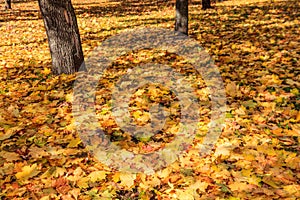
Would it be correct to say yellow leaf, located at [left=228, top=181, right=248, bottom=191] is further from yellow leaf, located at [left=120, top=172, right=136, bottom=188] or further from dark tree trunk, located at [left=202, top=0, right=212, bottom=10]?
dark tree trunk, located at [left=202, top=0, right=212, bottom=10]

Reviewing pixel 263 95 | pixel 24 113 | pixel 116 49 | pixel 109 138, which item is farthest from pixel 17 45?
pixel 263 95

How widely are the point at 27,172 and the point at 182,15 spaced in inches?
213

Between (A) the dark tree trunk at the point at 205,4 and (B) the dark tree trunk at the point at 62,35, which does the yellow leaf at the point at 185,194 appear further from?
(A) the dark tree trunk at the point at 205,4

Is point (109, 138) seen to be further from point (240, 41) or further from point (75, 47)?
point (240, 41)

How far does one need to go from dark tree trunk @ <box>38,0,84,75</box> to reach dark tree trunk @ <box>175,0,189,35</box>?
112 inches

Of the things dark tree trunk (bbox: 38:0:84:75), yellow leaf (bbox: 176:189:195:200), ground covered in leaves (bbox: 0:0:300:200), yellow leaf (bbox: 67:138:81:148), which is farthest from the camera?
dark tree trunk (bbox: 38:0:84:75)

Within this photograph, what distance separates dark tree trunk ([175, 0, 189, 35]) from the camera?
22.9 ft

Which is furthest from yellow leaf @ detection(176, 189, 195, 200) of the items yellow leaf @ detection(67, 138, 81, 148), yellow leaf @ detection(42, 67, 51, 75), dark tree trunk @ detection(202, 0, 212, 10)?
dark tree trunk @ detection(202, 0, 212, 10)

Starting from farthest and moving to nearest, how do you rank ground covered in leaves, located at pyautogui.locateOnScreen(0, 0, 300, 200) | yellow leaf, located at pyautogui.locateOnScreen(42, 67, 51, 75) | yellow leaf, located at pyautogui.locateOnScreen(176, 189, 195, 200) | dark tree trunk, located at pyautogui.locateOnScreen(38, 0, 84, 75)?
yellow leaf, located at pyautogui.locateOnScreen(42, 67, 51, 75) → dark tree trunk, located at pyautogui.locateOnScreen(38, 0, 84, 75) → ground covered in leaves, located at pyautogui.locateOnScreen(0, 0, 300, 200) → yellow leaf, located at pyautogui.locateOnScreen(176, 189, 195, 200)

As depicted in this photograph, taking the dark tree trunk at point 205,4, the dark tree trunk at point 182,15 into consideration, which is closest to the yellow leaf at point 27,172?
the dark tree trunk at point 182,15

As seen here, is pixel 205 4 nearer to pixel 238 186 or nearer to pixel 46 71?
pixel 46 71

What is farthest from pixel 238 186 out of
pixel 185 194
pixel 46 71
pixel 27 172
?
pixel 46 71

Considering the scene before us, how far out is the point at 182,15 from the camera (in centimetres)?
709

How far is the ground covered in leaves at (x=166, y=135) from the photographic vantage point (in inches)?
103
